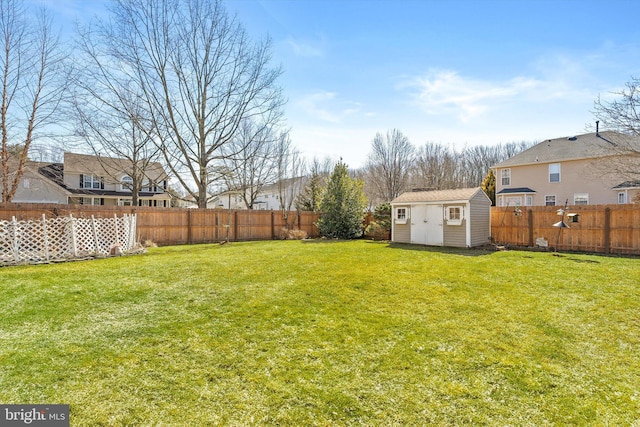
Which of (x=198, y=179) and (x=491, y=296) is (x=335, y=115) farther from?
(x=491, y=296)

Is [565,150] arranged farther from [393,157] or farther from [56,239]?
[56,239]

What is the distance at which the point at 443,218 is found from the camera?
1283 centimetres

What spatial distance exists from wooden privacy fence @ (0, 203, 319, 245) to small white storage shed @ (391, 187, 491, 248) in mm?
6017

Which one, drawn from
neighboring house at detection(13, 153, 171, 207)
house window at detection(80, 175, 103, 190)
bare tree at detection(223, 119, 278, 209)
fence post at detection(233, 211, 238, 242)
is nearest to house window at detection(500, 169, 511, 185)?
bare tree at detection(223, 119, 278, 209)

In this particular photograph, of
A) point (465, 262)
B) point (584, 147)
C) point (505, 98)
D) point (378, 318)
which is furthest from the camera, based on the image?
point (584, 147)

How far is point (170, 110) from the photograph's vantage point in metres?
16.3

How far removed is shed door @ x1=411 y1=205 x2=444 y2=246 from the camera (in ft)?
42.5

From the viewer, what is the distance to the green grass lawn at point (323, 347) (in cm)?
275

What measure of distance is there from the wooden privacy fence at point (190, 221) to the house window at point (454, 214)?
313 inches

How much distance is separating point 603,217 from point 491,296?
28.7 ft

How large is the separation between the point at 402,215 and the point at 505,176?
1318cm

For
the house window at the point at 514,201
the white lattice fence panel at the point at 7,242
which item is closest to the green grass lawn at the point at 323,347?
the white lattice fence panel at the point at 7,242

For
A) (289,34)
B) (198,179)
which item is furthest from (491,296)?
(198,179)

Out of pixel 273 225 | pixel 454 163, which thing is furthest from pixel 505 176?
pixel 273 225
